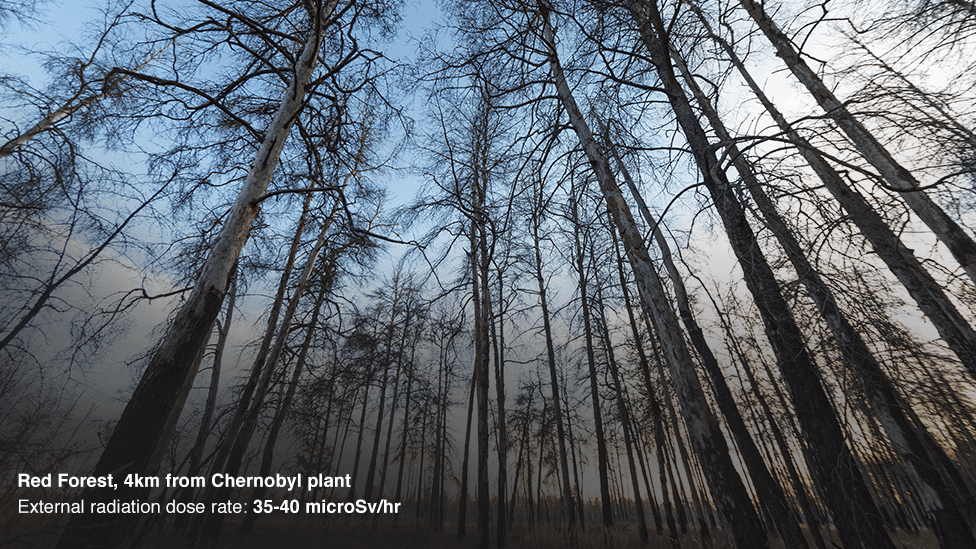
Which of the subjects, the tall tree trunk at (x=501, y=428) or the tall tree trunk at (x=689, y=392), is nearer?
the tall tree trunk at (x=689, y=392)

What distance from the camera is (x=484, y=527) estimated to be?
6090 millimetres

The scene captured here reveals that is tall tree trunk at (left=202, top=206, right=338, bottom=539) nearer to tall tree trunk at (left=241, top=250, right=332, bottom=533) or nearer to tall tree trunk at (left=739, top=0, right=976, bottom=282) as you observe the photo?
tall tree trunk at (left=241, top=250, right=332, bottom=533)

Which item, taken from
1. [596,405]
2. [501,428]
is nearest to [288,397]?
[501,428]

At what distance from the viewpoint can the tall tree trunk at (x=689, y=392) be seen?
238 cm

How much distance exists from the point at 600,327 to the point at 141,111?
11.3m

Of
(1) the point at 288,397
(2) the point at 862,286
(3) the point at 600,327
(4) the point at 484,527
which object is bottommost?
(4) the point at 484,527

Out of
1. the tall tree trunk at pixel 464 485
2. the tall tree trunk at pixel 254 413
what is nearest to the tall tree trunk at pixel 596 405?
the tall tree trunk at pixel 464 485

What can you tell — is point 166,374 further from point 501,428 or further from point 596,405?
point 596,405

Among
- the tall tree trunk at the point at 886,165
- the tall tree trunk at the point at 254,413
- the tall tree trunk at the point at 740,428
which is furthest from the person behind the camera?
the tall tree trunk at the point at 254,413

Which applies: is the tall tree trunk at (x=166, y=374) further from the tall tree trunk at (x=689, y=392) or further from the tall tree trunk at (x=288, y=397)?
the tall tree trunk at (x=288, y=397)

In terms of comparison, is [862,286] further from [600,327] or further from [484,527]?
[600,327]

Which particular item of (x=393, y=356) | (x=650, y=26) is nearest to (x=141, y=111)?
(x=650, y=26)

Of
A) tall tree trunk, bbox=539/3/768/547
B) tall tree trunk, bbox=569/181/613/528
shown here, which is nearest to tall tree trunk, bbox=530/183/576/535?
tall tree trunk, bbox=569/181/613/528

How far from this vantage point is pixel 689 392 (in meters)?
2.71
